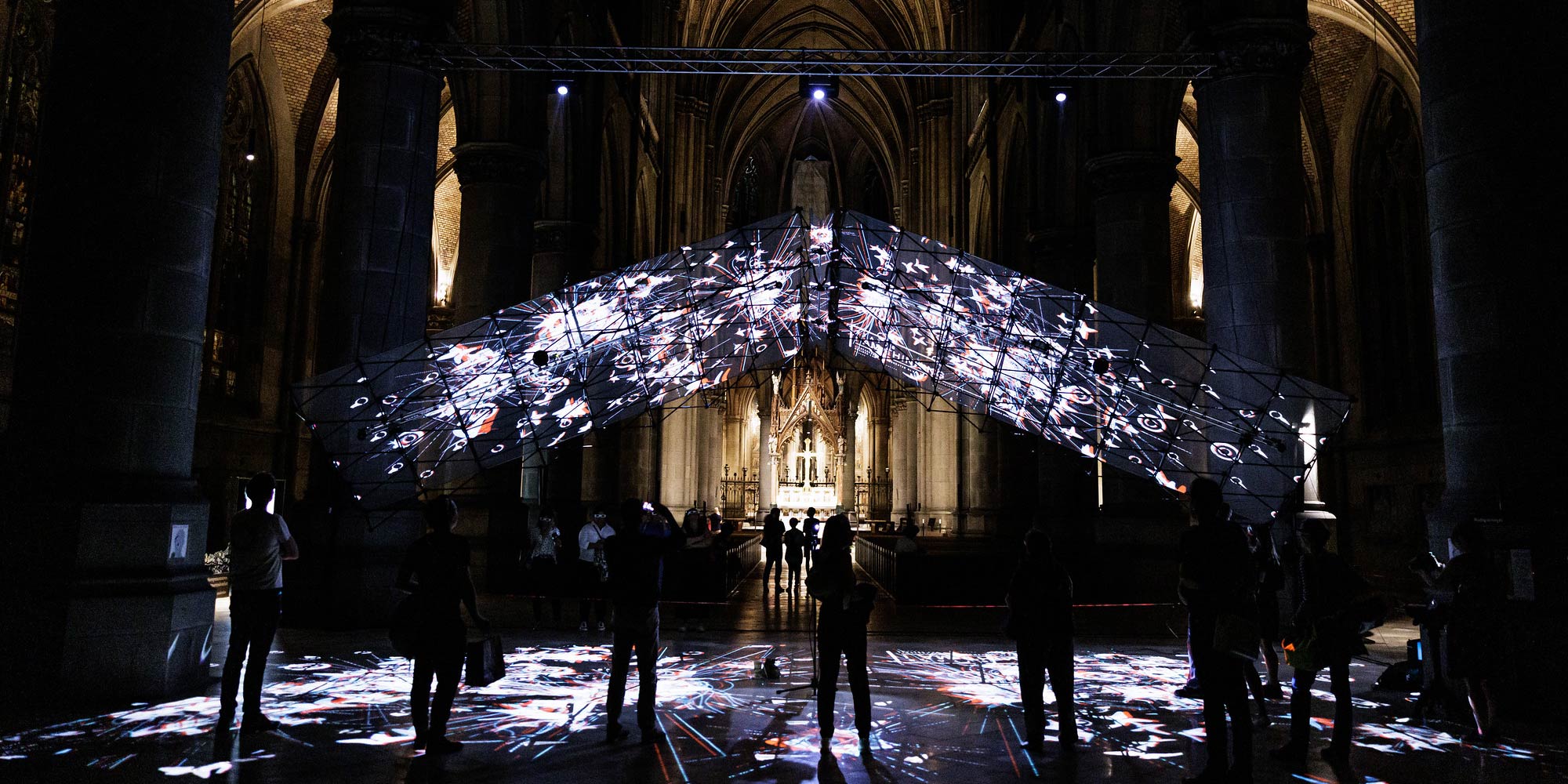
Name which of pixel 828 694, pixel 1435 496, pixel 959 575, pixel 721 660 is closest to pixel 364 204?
pixel 721 660

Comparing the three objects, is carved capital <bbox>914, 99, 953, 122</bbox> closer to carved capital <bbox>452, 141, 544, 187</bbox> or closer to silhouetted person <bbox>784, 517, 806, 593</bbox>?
carved capital <bbox>452, 141, 544, 187</bbox>

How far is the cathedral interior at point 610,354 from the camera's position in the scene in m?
6.80

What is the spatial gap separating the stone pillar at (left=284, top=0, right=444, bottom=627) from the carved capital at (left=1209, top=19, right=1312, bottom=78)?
32.4 ft

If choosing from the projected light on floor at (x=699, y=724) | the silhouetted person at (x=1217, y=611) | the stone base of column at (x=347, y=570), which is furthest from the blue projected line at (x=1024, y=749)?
the stone base of column at (x=347, y=570)

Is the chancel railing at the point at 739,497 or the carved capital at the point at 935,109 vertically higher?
the carved capital at the point at 935,109

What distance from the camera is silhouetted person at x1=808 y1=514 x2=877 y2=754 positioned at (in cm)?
586

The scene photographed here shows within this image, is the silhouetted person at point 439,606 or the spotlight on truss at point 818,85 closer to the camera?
the silhouetted person at point 439,606

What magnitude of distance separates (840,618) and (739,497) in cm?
3961

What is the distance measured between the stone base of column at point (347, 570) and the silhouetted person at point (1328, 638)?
30.0ft

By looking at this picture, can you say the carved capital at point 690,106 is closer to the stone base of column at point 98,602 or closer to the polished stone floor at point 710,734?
the polished stone floor at point 710,734

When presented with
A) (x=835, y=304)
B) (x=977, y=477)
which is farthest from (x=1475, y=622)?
(x=977, y=477)

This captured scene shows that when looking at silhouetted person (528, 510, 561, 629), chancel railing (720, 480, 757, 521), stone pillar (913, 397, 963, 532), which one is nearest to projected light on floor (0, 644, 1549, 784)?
silhouetted person (528, 510, 561, 629)

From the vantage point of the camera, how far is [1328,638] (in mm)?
5789

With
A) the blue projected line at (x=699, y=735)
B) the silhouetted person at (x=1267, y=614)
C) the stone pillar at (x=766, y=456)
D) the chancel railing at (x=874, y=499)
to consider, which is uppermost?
the stone pillar at (x=766, y=456)
